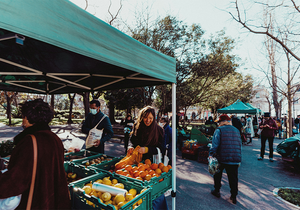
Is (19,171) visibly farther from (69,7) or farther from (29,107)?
(69,7)

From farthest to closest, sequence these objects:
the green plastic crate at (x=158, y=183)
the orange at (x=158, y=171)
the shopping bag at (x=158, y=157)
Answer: the shopping bag at (x=158, y=157), the orange at (x=158, y=171), the green plastic crate at (x=158, y=183)

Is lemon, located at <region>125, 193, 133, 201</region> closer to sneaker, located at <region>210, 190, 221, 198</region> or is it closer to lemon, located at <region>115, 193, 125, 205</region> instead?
lemon, located at <region>115, 193, 125, 205</region>

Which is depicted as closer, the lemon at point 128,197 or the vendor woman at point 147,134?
the lemon at point 128,197

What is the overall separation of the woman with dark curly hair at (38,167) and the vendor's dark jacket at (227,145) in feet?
10.4

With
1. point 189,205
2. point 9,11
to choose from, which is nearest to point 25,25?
point 9,11

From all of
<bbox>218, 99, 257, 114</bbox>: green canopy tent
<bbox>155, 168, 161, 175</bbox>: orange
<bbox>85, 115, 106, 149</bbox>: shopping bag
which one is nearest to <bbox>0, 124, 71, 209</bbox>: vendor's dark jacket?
<bbox>155, 168, 161, 175</bbox>: orange

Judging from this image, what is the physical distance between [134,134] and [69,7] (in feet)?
7.07

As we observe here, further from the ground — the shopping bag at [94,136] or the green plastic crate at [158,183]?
the shopping bag at [94,136]

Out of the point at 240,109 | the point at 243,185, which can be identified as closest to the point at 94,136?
the point at 243,185

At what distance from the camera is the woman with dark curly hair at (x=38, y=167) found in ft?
3.98

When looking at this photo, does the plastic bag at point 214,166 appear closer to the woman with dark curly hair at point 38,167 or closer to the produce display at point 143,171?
the produce display at point 143,171

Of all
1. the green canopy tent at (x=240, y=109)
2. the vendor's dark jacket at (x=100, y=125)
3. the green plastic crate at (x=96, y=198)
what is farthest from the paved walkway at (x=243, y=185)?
the green canopy tent at (x=240, y=109)

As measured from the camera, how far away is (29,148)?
1269mm

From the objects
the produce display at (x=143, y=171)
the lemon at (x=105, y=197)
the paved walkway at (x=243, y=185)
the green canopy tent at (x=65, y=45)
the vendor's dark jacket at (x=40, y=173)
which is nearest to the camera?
the green canopy tent at (x=65, y=45)
